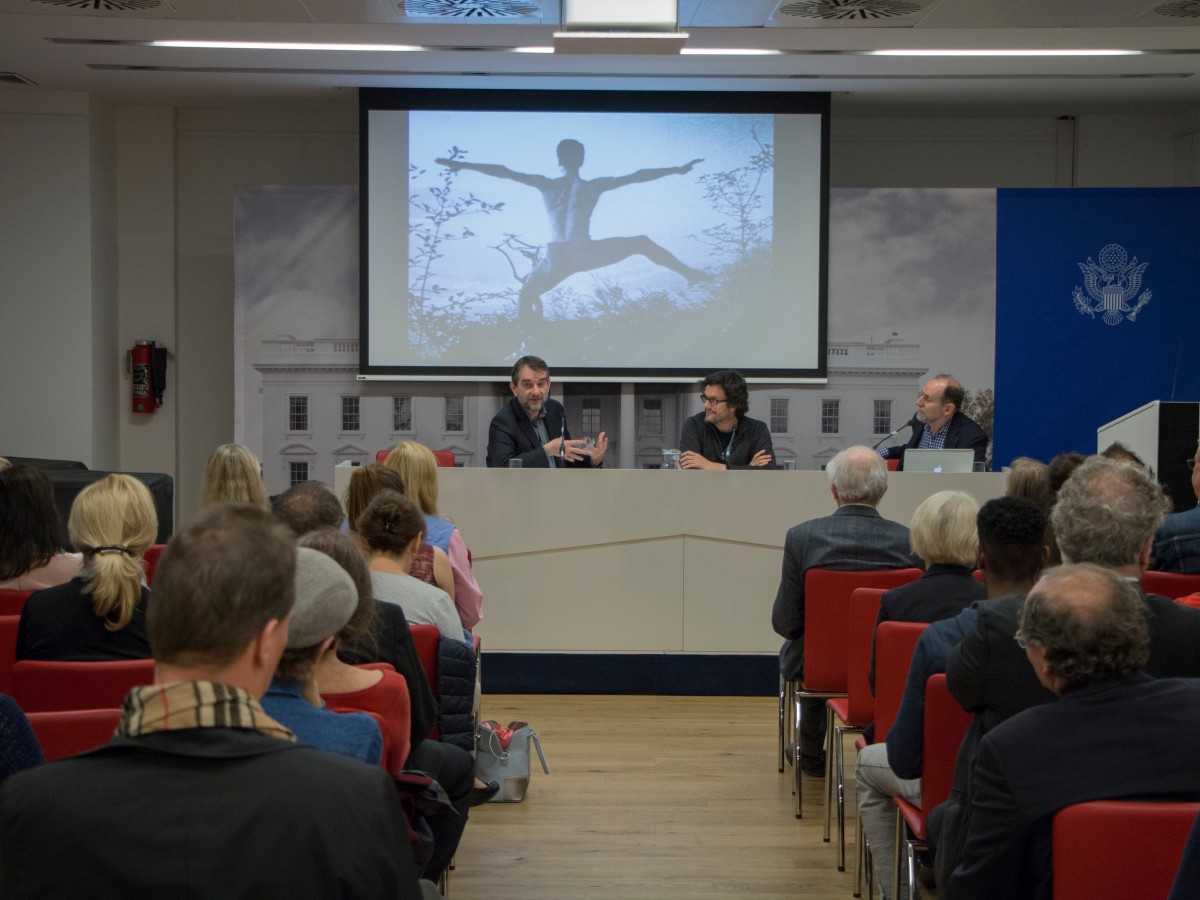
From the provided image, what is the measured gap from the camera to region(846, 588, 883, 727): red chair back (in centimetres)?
333

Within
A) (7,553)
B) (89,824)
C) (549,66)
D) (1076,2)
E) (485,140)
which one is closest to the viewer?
(89,824)

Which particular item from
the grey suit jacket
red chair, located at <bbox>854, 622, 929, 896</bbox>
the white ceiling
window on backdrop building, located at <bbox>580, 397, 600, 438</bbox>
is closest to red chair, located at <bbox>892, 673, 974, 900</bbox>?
red chair, located at <bbox>854, 622, 929, 896</bbox>

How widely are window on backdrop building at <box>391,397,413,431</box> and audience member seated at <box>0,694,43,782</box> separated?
6.58 metres

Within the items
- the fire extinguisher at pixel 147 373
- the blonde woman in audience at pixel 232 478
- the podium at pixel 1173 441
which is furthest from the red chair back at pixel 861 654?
the fire extinguisher at pixel 147 373

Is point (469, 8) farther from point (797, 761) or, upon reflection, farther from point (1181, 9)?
point (797, 761)

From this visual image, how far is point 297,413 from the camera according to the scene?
8.16 metres

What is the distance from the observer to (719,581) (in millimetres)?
5379

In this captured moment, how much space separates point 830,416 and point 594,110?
269 centimetres

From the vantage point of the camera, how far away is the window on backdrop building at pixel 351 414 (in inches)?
321

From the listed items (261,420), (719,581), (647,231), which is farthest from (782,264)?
(261,420)

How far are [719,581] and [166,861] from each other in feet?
14.4

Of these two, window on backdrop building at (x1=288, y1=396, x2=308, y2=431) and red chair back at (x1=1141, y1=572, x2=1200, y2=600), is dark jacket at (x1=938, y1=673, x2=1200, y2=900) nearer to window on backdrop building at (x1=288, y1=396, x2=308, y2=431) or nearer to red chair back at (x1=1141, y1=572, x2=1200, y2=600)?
red chair back at (x1=1141, y1=572, x2=1200, y2=600)

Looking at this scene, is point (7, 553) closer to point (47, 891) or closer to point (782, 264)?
point (47, 891)

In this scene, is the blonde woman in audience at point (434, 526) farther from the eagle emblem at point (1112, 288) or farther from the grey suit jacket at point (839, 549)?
the eagle emblem at point (1112, 288)
